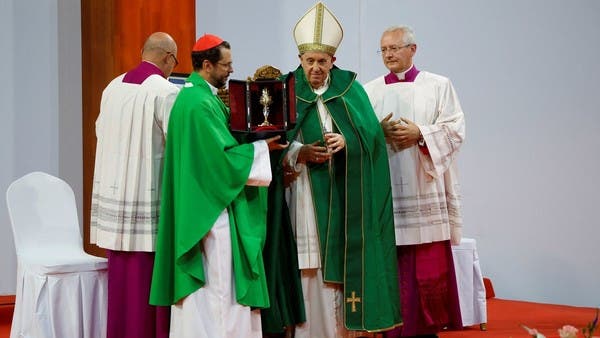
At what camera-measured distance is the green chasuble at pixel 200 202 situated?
433 centimetres

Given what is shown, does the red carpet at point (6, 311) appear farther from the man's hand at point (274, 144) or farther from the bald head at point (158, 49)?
the man's hand at point (274, 144)

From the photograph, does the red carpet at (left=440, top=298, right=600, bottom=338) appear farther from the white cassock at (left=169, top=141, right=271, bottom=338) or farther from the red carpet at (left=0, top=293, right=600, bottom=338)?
the white cassock at (left=169, top=141, right=271, bottom=338)

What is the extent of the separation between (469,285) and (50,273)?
2810mm

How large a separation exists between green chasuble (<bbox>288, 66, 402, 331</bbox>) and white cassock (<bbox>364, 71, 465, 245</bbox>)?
1.03 feet

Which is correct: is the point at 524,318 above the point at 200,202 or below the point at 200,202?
below

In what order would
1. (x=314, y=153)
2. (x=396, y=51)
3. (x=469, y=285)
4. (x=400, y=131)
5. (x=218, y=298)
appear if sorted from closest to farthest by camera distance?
(x=218, y=298) → (x=314, y=153) → (x=400, y=131) → (x=396, y=51) → (x=469, y=285)

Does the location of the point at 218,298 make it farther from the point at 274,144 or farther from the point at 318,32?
the point at 318,32

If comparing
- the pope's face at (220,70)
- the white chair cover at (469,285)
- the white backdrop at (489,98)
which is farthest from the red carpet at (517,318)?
the pope's face at (220,70)

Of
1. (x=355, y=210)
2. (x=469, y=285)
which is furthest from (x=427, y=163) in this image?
(x=469, y=285)

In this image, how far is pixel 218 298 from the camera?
14.2 ft

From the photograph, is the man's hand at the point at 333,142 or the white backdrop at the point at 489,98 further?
the white backdrop at the point at 489,98

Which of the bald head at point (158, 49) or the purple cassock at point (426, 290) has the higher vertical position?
the bald head at point (158, 49)

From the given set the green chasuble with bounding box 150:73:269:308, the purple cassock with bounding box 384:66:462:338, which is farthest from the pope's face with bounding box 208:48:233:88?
the purple cassock with bounding box 384:66:462:338

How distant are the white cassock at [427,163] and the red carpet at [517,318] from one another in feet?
3.19
